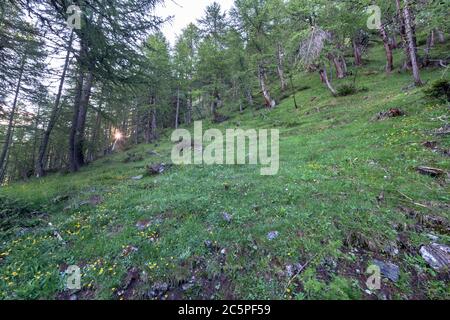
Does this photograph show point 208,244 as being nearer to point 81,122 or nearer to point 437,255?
point 437,255

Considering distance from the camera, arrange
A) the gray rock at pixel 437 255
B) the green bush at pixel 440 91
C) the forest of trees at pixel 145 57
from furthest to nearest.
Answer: the green bush at pixel 440 91
the forest of trees at pixel 145 57
the gray rock at pixel 437 255

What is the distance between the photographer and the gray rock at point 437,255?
12.0 ft

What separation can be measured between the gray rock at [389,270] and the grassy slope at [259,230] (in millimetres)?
107

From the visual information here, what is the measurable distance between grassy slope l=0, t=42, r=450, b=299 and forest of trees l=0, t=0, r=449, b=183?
450 cm

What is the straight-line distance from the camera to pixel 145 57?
11.2 m

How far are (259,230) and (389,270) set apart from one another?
93.1 inches

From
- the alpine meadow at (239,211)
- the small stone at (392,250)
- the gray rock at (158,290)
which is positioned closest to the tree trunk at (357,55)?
the alpine meadow at (239,211)

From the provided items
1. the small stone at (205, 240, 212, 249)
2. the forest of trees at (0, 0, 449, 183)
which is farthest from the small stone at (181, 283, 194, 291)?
the forest of trees at (0, 0, 449, 183)

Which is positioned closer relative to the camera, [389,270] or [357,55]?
[389,270]

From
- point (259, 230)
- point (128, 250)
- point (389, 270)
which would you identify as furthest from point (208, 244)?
point (389, 270)

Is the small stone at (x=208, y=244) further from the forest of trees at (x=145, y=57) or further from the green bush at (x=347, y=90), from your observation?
the green bush at (x=347, y=90)

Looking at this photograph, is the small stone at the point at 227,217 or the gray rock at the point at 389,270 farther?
the small stone at the point at 227,217

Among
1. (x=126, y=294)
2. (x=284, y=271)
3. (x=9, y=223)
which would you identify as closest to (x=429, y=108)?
(x=284, y=271)

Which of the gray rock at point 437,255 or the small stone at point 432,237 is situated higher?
the small stone at point 432,237
